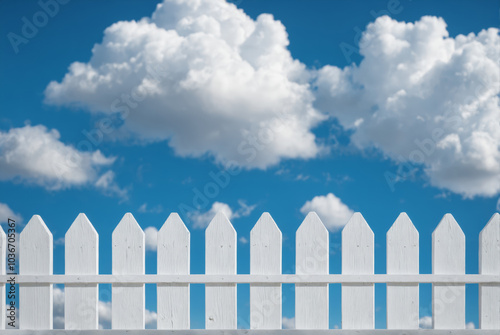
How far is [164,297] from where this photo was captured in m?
5.18

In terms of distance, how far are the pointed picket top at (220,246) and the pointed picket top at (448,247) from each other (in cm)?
210

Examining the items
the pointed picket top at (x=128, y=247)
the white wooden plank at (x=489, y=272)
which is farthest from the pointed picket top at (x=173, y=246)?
the white wooden plank at (x=489, y=272)

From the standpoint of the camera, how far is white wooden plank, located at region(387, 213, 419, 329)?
5.21 m

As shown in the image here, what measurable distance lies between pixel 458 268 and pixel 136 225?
11.1 ft

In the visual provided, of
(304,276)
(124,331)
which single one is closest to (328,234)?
(304,276)

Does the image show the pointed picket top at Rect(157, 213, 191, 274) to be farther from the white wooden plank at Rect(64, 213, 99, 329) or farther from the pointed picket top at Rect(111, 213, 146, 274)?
the white wooden plank at Rect(64, 213, 99, 329)

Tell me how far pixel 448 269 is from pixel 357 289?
100 centimetres

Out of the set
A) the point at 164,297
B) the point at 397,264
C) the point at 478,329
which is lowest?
the point at 478,329

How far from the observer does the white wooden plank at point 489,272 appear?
210 inches

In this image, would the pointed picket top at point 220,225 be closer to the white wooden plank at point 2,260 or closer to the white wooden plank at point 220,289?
the white wooden plank at point 220,289

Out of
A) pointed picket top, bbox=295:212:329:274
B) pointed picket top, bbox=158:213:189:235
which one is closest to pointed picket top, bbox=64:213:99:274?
pointed picket top, bbox=158:213:189:235

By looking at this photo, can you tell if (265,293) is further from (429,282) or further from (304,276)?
(429,282)

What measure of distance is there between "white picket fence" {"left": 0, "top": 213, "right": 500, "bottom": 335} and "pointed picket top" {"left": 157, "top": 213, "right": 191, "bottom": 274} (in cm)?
1

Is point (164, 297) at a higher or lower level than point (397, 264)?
lower
